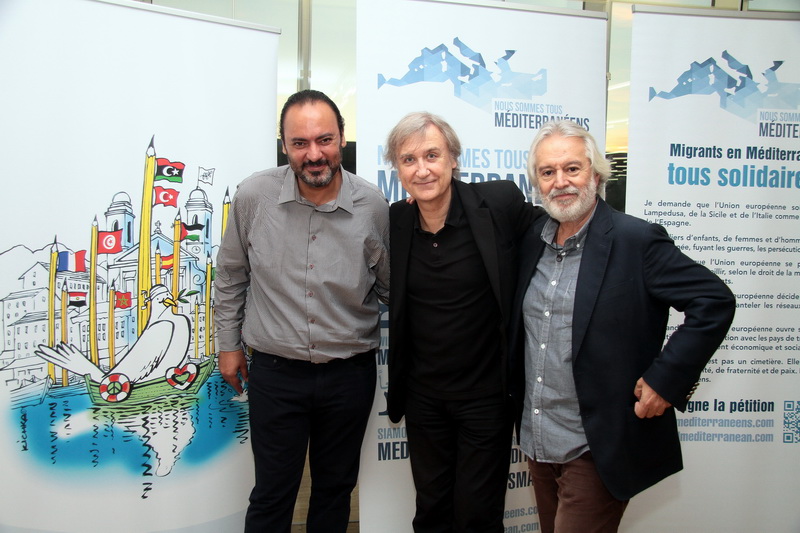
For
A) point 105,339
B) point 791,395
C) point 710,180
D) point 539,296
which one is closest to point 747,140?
point 710,180

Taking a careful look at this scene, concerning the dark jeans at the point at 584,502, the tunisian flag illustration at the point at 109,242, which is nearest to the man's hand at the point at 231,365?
the tunisian flag illustration at the point at 109,242

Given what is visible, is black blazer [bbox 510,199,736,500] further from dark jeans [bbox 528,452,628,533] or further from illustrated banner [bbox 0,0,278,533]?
illustrated banner [bbox 0,0,278,533]

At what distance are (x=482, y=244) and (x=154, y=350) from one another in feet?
4.77

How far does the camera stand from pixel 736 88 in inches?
96.6

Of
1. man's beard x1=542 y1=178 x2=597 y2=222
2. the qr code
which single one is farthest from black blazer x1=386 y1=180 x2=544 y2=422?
the qr code

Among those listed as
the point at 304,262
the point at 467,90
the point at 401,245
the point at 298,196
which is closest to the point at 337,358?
the point at 304,262

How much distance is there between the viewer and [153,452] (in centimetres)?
214

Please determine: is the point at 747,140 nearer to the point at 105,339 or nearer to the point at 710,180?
the point at 710,180

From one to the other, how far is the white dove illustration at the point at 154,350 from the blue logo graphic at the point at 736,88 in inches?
96.6

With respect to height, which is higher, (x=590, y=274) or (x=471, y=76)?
(x=471, y=76)

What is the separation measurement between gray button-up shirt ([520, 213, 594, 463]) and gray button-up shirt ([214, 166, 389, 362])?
2.22ft

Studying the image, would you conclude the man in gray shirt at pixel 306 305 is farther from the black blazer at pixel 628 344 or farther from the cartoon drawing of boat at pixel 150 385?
the black blazer at pixel 628 344

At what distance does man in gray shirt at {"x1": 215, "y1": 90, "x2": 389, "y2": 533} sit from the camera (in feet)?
6.19

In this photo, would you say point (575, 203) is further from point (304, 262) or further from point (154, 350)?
point (154, 350)
